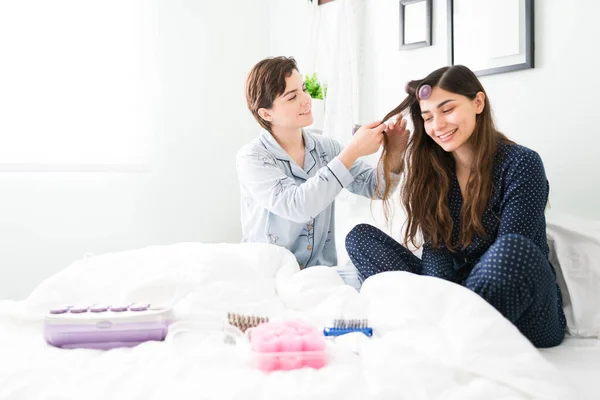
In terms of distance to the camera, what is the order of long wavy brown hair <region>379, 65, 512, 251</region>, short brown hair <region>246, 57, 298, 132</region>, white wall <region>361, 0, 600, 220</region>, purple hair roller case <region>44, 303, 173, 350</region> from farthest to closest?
short brown hair <region>246, 57, 298, 132</region>
white wall <region>361, 0, 600, 220</region>
long wavy brown hair <region>379, 65, 512, 251</region>
purple hair roller case <region>44, 303, 173, 350</region>

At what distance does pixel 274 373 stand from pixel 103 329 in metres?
0.32

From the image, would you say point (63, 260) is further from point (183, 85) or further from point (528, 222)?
point (528, 222)

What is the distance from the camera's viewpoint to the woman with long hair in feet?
3.80

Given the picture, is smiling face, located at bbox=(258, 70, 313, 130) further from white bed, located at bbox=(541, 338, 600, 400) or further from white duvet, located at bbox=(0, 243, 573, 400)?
white bed, located at bbox=(541, 338, 600, 400)

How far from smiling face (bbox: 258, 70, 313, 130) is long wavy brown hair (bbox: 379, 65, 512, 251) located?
0.32 m

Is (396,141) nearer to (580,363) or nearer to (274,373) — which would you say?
(580,363)

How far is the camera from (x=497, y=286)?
38.2 inches

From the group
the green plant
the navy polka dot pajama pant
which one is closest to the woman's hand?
the navy polka dot pajama pant

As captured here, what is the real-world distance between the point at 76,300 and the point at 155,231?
129 centimetres

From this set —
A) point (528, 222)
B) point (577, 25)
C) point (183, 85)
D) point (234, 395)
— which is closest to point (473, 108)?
point (528, 222)

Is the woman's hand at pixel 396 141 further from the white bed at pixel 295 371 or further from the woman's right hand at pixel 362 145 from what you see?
the white bed at pixel 295 371

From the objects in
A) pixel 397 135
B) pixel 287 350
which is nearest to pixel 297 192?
pixel 397 135

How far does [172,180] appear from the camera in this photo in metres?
2.46

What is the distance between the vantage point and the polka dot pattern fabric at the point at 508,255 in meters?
0.97
